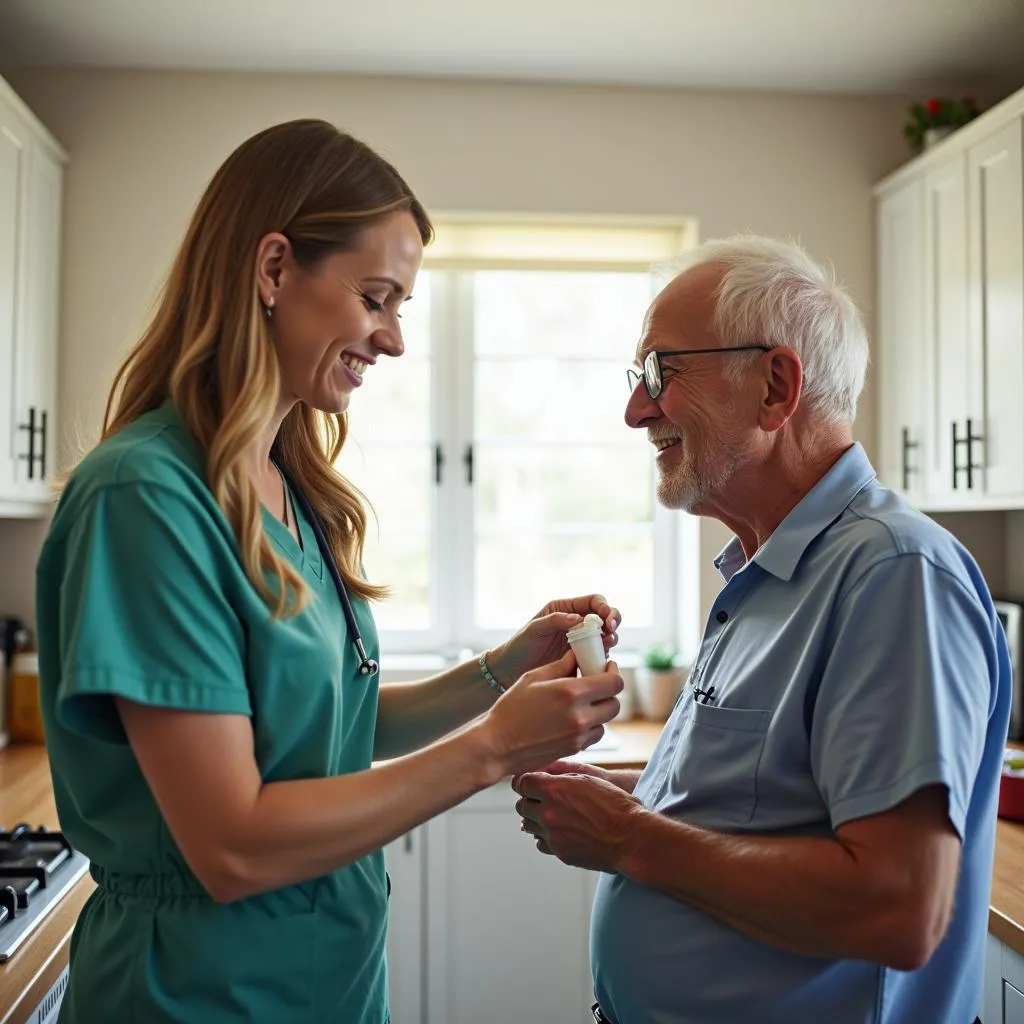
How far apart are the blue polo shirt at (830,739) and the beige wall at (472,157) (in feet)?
6.19

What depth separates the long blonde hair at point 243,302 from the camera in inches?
42.7

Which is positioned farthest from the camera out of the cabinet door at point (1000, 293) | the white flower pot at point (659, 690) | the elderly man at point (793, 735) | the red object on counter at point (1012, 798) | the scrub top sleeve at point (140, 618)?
the white flower pot at point (659, 690)

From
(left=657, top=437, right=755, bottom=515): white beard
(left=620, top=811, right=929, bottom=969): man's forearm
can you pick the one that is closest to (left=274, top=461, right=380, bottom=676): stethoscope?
(left=620, top=811, right=929, bottom=969): man's forearm

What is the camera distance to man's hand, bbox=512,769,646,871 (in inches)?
50.9

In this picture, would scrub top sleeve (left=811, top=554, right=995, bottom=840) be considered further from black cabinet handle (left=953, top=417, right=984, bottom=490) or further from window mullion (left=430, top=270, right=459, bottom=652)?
window mullion (left=430, top=270, right=459, bottom=652)

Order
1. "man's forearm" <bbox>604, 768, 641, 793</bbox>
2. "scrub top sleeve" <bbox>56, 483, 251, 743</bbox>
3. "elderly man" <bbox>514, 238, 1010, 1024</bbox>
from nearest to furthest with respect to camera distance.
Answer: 1. "scrub top sleeve" <bbox>56, 483, 251, 743</bbox>
2. "elderly man" <bbox>514, 238, 1010, 1024</bbox>
3. "man's forearm" <bbox>604, 768, 641, 793</bbox>

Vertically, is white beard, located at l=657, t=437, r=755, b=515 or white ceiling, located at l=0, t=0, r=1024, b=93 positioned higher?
white ceiling, located at l=0, t=0, r=1024, b=93

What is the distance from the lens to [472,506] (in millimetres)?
3361

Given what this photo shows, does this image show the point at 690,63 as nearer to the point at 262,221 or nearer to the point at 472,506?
the point at 472,506

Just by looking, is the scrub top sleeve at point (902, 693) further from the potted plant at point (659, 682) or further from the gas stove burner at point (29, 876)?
the potted plant at point (659, 682)

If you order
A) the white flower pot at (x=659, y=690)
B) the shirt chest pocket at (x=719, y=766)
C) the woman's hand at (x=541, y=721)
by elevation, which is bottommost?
the white flower pot at (x=659, y=690)

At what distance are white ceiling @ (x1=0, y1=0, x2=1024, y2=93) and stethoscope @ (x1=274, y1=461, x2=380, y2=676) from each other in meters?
1.76

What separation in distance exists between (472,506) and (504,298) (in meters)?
0.68

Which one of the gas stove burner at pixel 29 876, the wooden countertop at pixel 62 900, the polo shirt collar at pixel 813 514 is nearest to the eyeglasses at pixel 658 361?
the polo shirt collar at pixel 813 514
